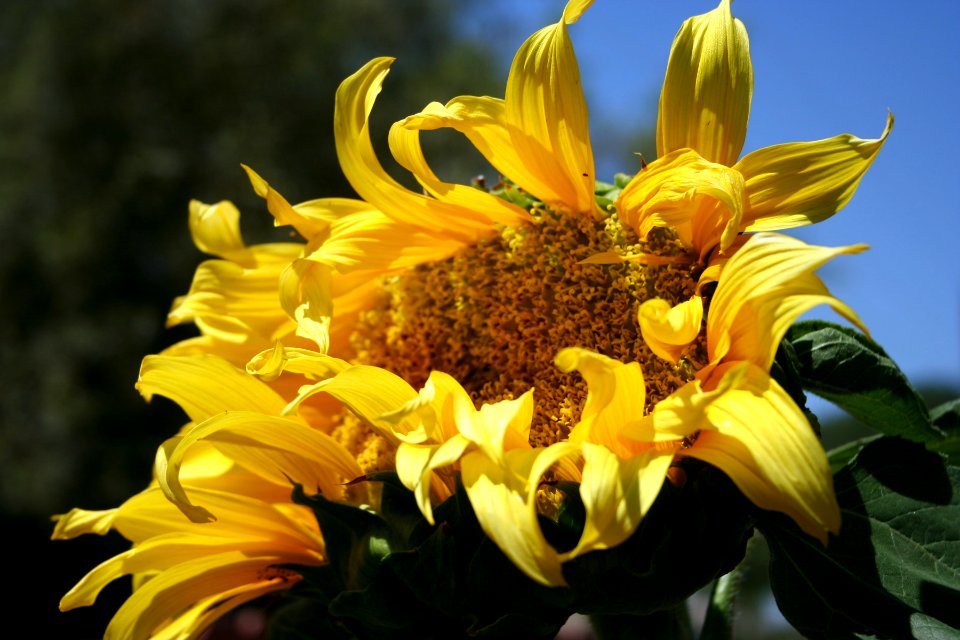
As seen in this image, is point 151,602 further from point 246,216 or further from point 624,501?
point 246,216

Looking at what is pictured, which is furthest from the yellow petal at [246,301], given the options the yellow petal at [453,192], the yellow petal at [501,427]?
the yellow petal at [501,427]

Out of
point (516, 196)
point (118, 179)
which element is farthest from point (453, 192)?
point (118, 179)

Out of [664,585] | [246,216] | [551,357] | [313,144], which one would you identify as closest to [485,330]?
[551,357]

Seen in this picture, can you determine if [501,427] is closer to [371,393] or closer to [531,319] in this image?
[371,393]

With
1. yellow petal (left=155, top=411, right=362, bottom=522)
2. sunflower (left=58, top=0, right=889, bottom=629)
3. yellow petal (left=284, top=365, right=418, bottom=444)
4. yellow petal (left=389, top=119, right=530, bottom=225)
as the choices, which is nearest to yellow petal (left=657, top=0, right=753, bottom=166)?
sunflower (left=58, top=0, right=889, bottom=629)

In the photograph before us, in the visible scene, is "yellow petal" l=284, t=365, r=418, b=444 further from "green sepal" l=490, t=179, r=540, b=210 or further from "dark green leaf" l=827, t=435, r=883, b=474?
"dark green leaf" l=827, t=435, r=883, b=474

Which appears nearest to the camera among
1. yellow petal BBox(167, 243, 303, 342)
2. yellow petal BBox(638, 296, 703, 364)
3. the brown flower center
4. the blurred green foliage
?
yellow petal BBox(638, 296, 703, 364)

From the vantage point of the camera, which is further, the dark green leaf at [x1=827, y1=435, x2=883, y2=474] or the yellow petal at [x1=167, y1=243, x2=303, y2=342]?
the yellow petal at [x1=167, y1=243, x2=303, y2=342]

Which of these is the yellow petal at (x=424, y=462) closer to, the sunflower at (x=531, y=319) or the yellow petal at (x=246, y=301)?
the sunflower at (x=531, y=319)
